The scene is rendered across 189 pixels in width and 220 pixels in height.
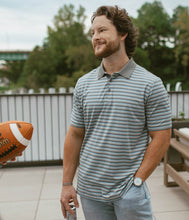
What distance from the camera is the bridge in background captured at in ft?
192

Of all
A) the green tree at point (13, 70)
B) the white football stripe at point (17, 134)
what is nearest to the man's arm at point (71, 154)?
the white football stripe at point (17, 134)

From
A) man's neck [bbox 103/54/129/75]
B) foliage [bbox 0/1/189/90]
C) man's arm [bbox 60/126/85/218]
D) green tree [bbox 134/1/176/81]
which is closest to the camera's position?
man's neck [bbox 103/54/129/75]

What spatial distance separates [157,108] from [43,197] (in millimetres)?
2626

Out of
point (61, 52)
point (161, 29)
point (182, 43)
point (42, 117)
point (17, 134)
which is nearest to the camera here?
point (17, 134)

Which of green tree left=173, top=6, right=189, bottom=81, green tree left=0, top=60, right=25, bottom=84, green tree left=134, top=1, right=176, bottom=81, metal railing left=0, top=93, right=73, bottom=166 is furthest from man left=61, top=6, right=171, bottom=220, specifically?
green tree left=0, top=60, right=25, bottom=84

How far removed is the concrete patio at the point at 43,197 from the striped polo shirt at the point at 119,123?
1801mm

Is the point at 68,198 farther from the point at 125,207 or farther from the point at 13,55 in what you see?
the point at 13,55

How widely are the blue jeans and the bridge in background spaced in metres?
60.4

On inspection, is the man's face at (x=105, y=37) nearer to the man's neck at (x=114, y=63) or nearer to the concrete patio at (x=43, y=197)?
the man's neck at (x=114, y=63)

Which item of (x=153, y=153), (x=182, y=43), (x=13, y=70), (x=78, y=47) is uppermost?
(x=78, y=47)

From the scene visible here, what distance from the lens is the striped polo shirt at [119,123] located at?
4.23 feet

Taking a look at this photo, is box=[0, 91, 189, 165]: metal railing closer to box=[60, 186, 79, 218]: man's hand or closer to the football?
the football

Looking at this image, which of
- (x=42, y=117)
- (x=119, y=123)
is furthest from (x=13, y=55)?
(x=119, y=123)

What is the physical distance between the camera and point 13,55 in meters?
60.0
